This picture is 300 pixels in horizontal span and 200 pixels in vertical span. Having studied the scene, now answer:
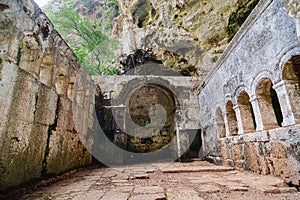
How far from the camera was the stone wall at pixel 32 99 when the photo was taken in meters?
2.37

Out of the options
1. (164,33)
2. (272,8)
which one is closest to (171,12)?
(164,33)

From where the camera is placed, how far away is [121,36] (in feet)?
45.7

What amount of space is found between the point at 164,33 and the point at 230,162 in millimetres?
7893

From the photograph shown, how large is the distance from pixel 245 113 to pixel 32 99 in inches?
190

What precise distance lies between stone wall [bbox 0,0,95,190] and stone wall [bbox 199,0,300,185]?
4.32 m

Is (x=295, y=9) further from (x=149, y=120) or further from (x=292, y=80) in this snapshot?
(x=149, y=120)

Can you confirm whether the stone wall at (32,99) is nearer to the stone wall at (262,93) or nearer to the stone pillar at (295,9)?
the stone pillar at (295,9)

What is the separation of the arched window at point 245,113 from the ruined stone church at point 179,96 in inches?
1.0

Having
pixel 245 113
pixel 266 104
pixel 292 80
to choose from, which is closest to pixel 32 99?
pixel 292 80

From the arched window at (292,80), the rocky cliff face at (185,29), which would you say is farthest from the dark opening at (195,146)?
the arched window at (292,80)

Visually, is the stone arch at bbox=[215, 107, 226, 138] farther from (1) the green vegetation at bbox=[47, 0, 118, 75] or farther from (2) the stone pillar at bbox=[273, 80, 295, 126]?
(1) the green vegetation at bbox=[47, 0, 118, 75]

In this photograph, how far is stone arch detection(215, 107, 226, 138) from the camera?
218 inches

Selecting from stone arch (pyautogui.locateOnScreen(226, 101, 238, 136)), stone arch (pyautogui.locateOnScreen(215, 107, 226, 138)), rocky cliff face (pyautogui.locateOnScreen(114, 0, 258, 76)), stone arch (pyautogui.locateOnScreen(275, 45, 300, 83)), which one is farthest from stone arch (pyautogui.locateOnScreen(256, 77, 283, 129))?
rocky cliff face (pyautogui.locateOnScreen(114, 0, 258, 76))

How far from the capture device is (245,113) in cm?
432
